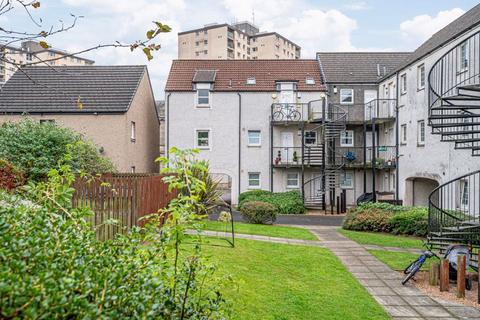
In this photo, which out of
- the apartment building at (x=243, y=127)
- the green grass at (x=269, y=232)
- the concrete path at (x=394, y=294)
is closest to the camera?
the concrete path at (x=394, y=294)

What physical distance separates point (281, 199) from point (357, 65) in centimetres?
1182

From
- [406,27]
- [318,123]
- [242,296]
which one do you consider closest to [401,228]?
[242,296]

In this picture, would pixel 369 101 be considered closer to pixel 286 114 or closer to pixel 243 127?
pixel 286 114

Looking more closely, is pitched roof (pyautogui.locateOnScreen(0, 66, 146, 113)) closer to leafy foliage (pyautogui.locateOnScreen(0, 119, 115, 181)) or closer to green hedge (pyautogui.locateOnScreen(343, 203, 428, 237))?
leafy foliage (pyautogui.locateOnScreen(0, 119, 115, 181))

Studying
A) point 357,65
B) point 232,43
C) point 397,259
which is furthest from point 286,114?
point 232,43

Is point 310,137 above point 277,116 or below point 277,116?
below

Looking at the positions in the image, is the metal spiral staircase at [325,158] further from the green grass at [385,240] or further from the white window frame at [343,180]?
the green grass at [385,240]

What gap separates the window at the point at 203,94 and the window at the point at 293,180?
7.32m

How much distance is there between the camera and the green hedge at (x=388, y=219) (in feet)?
51.5

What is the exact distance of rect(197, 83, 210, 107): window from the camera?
2856 cm

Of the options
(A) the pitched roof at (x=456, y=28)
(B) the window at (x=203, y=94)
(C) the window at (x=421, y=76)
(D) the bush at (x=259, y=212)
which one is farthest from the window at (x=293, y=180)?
(D) the bush at (x=259, y=212)

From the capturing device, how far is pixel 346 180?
2845cm

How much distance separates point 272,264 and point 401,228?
8.51 m

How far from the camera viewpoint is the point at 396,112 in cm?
2552
